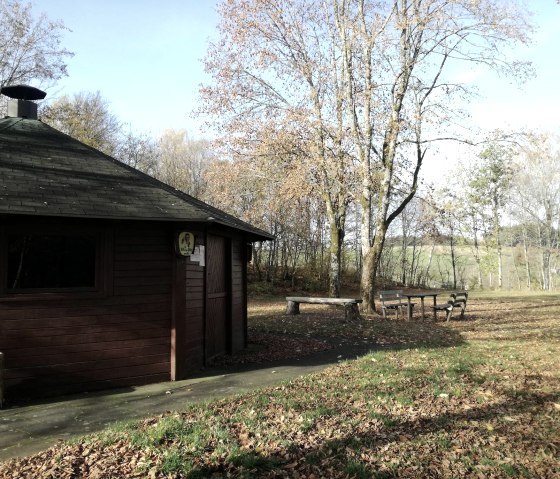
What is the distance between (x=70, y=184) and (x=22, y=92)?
12.5 ft

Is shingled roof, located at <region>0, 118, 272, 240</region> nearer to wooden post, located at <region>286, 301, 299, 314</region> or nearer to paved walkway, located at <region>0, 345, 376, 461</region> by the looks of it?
paved walkway, located at <region>0, 345, 376, 461</region>

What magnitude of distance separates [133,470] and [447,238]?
40607 mm

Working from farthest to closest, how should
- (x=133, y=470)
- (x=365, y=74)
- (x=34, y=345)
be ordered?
(x=365, y=74) < (x=34, y=345) < (x=133, y=470)

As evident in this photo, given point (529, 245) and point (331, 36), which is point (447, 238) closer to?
point (529, 245)

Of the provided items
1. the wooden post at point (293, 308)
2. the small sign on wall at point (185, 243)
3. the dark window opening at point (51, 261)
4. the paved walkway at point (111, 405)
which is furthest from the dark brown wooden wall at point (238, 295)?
the wooden post at point (293, 308)

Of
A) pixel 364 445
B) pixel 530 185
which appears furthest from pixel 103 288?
pixel 530 185

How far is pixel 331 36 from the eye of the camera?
20.6 metres

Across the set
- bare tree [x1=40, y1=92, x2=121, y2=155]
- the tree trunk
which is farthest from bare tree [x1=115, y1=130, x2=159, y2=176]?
the tree trunk

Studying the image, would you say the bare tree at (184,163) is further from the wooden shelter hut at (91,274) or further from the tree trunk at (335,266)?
the wooden shelter hut at (91,274)

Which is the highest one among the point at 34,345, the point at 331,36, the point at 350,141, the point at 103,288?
the point at 331,36

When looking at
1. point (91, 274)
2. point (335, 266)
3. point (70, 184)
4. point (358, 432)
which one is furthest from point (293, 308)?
point (358, 432)

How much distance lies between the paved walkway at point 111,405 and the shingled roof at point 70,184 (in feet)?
8.29

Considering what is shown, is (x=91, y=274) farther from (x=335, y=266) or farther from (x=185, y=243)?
(x=335, y=266)

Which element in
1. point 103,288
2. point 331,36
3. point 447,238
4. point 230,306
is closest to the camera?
point 103,288
